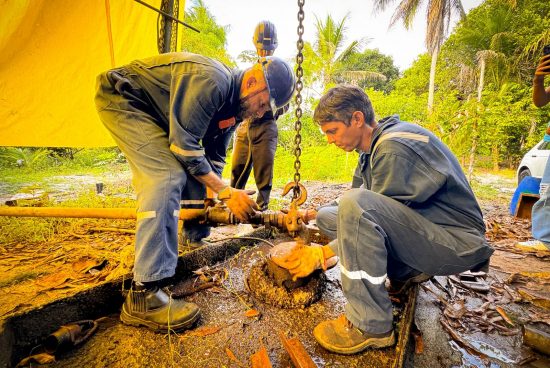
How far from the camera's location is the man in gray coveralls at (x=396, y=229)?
5.09 feet

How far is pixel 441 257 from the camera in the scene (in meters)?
1.66

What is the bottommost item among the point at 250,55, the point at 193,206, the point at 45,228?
the point at 45,228

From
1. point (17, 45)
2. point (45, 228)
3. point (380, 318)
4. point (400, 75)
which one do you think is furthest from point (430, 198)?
point (400, 75)

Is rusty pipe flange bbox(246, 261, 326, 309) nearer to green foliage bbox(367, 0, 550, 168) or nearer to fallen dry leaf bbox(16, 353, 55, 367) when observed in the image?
fallen dry leaf bbox(16, 353, 55, 367)

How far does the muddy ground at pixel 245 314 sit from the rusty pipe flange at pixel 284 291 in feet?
0.20


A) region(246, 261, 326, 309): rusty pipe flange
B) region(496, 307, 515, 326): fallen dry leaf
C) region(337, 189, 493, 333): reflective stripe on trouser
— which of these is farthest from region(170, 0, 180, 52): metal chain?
region(496, 307, 515, 326): fallen dry leaf

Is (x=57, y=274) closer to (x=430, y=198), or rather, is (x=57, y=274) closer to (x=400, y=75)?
(x=430, y=198)

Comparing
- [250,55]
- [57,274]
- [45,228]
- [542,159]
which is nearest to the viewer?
[57,274]

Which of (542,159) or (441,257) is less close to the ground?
(542,159)

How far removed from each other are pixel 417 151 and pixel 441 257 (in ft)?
2.36

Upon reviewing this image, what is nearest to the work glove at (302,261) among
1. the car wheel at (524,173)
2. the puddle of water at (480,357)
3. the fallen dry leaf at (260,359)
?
the fallen dry leaf at (260,359)

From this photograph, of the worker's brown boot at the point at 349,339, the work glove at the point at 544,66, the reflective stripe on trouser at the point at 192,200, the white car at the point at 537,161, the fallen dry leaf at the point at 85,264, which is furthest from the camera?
the white car at the point at 537,161

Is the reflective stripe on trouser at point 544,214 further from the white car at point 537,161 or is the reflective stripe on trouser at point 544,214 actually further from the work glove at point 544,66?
the white car at point 537,161

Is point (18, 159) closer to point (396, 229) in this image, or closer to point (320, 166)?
point (320, 166)
